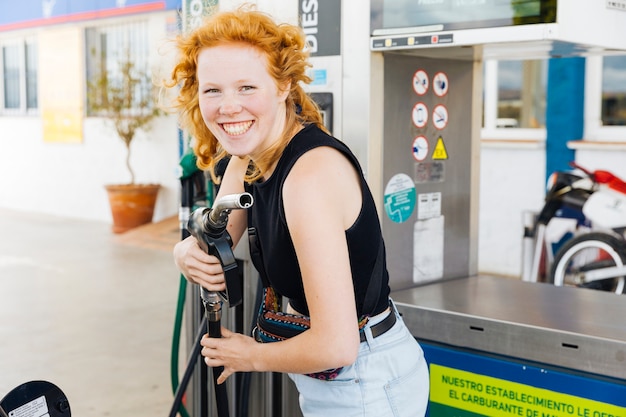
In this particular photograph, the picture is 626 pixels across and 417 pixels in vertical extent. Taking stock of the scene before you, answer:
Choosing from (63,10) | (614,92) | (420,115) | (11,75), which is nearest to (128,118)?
(63,10)

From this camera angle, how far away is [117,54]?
11.3 metres

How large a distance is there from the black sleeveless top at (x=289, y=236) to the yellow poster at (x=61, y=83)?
10.6 m

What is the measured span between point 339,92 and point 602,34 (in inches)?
30.0

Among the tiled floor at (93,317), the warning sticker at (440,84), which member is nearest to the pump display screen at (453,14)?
the warning sticker at (440,84)

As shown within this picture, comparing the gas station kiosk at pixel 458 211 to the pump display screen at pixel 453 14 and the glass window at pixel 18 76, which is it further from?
the glass window at pixel 18 76

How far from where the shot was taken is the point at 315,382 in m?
Answer: 1.87

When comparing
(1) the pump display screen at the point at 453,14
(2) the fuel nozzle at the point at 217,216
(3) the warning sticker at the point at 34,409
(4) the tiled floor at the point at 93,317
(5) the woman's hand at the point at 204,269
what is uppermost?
(1) the pump display screen at the point at 453,14

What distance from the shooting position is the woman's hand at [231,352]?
1740mm

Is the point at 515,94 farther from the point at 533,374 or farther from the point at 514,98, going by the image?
the point at 533,374

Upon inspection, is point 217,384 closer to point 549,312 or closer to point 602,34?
point 549,312

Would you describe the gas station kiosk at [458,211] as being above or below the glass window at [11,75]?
below

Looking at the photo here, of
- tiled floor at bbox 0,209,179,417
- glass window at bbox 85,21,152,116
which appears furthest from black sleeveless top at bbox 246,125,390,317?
glass window at bbox 85,21,152,116

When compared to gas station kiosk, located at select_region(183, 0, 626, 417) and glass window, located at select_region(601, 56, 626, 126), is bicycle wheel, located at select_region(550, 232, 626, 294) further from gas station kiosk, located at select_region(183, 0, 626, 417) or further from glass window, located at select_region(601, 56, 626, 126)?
gas station kiosk, located at select_region(183, 0, 626, 417)

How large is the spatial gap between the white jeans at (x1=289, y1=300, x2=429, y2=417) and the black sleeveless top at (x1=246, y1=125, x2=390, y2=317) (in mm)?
99
